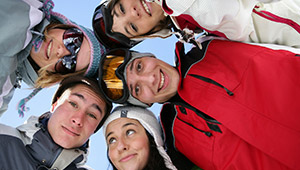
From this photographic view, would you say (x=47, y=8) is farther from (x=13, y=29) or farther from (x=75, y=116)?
(x=75, y=116)

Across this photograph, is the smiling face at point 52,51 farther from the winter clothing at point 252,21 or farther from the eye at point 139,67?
the winter clothing at point 252,21

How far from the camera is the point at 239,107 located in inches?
92.6

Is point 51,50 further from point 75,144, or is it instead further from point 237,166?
point 237,166

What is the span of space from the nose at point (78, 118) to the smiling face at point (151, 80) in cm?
67

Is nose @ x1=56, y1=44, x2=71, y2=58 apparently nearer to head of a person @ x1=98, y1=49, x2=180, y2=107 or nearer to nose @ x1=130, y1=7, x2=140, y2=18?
head of a person @ x1=98, y1=49, x2=180, y2=107

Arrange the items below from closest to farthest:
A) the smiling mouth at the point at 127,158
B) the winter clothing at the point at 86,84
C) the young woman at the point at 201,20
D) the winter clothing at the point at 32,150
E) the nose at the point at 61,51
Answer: the young woman at the point at 201,20 < the winter clothing at the point at 32,150 < the smiling mouth at the point at 127,158 < the nose at the point at 61,51 < the winter clothing at the point at 86,84

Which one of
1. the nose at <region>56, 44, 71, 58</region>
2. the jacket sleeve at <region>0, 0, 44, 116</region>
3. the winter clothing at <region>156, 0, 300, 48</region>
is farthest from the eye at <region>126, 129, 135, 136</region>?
the jacket sleeve at <region>0, 0, 44, 116</region>

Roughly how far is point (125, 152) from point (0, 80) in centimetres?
156

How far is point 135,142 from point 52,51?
1.48m

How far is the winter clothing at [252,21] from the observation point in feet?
7.44

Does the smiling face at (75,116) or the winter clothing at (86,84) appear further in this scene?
the winter clothing at (86,84)

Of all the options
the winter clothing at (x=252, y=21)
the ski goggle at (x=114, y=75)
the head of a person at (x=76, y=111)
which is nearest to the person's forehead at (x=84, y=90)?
the head of a person at (x=76, y=111)

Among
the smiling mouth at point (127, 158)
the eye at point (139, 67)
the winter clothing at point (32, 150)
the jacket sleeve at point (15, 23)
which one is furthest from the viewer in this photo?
the eye at point (139, 67)

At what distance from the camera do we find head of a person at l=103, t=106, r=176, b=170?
298cm
